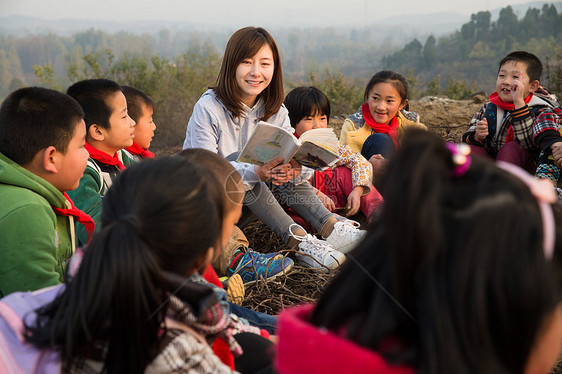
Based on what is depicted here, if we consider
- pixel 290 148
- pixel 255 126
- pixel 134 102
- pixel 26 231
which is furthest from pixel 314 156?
pixel 26 231

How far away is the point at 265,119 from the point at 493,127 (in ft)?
5.81

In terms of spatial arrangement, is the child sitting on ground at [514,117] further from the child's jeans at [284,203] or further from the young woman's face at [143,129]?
the young woman's face at [143,129]

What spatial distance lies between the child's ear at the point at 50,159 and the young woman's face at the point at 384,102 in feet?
7.60

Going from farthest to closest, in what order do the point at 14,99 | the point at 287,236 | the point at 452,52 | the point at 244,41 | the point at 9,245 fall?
the point at 452,52
the point at 244,41
the point at 287,236
the point at 14,99
the point at 9,245

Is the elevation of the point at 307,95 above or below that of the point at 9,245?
above

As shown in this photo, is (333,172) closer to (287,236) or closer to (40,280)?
(287,236)

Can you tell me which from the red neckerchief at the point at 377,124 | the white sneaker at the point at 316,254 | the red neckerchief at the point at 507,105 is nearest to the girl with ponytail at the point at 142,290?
the white sneaker at the point at 316,254

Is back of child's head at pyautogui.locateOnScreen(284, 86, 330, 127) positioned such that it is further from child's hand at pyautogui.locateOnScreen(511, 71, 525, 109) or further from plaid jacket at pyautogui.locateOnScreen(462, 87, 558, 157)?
child's hand at pyautogui.locateOnScreen(511, 71, 525, 109)

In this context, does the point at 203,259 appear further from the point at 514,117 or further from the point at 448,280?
the point at 514,117

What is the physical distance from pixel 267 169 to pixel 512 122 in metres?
1.92

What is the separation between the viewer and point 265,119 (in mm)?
2928

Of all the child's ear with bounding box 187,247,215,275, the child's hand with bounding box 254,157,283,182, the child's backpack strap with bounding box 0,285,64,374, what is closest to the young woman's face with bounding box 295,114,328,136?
the child's hand with bounding box 254,157,283,182

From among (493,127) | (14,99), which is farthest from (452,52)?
(14,99)

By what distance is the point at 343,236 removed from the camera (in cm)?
261
